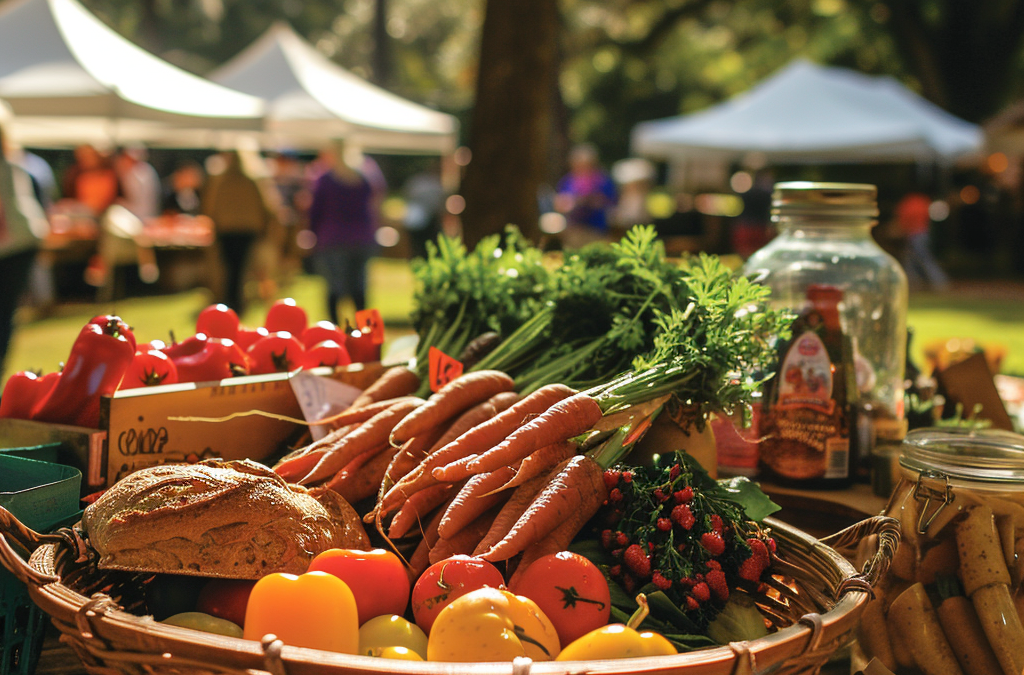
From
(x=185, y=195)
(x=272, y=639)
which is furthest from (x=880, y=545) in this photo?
(x=185, y=195)

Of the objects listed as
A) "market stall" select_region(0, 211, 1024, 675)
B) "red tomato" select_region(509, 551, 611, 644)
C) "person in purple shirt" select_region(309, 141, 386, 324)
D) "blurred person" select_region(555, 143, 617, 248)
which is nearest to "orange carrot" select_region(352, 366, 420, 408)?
"market stall" select_region(0, 211, 1024, 675)

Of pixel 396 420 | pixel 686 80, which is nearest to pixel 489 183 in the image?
pixel 396 420

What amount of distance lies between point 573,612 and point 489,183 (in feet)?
16.0

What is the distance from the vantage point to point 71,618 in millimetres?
1142

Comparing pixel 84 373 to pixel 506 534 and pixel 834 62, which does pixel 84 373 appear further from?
pixel 834 62

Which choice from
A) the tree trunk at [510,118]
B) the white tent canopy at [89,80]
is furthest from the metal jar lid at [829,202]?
the white tent canopy at [89,80]

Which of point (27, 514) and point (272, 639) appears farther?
point (27, 514)

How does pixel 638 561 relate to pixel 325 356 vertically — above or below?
below

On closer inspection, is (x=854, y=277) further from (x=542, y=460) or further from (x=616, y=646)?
(x=616, y=646)

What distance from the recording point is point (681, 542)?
1401 mm

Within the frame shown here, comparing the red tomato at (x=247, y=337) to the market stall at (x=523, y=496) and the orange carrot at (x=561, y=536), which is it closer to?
the market stall at (x=523, y=496)

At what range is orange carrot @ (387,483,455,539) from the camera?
Answer: 5.32 feet

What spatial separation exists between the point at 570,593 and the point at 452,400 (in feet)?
2.07

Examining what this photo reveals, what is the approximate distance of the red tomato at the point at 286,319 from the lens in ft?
8.03
